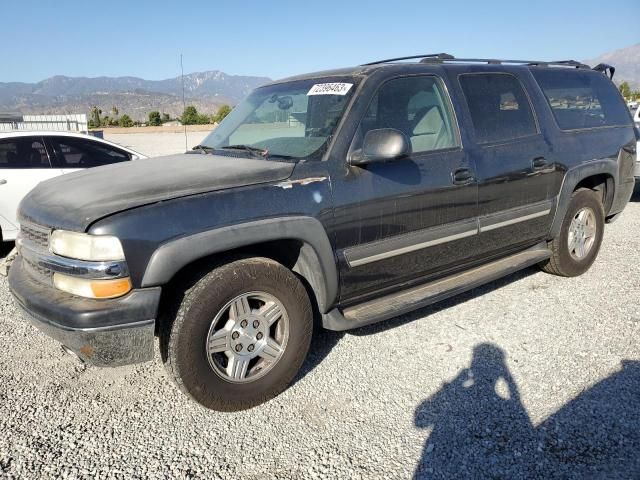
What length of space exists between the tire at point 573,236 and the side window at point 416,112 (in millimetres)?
1667

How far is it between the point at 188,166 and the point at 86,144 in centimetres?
400

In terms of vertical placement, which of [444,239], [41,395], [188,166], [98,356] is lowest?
[41,395]

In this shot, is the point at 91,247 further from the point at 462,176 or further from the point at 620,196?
the point at 620,196

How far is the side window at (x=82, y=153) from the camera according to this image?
20.1 feet

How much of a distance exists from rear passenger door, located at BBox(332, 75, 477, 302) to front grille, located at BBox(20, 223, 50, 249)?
158 cm

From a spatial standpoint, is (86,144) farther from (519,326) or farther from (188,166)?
(519,326)

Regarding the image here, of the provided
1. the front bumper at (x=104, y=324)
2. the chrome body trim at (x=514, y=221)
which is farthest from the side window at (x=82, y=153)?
the chrome body trim at (x=514, y=221)

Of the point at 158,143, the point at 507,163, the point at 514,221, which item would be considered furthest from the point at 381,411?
the point at 158,143

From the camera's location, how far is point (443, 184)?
10.9 ft

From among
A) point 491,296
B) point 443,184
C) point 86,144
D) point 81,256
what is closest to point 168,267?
point 81,256

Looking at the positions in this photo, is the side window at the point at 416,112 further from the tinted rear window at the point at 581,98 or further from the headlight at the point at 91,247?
the headlight at the point at 91,247

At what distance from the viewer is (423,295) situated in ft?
11.1

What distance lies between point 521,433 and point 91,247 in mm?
2306

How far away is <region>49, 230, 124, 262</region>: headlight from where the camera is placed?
231 centimetres
